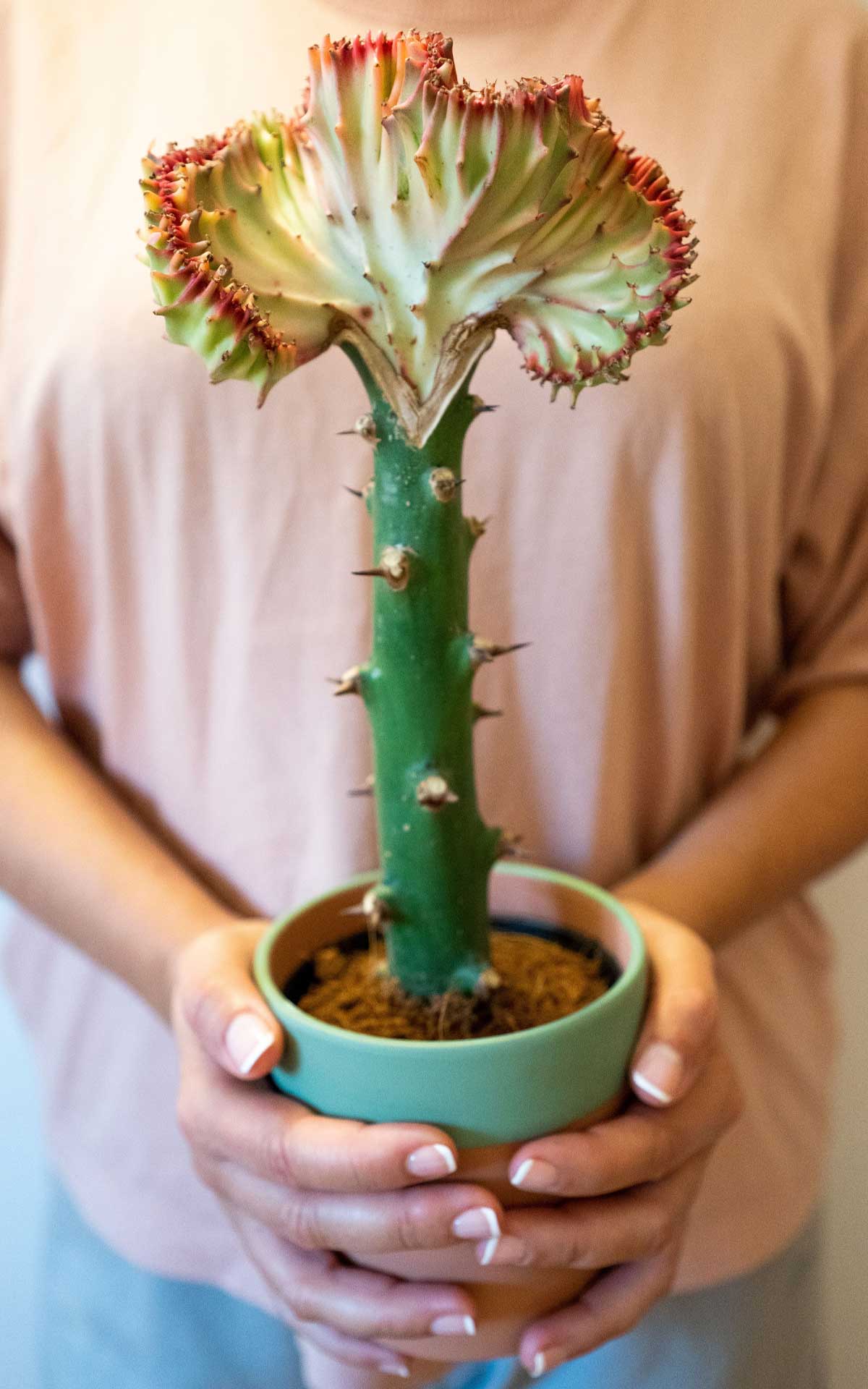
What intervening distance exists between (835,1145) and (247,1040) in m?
0.69

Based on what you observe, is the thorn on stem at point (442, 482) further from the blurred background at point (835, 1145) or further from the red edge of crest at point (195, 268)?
the blurred background at point (835, 1145)

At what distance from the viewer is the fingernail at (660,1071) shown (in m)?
0.39

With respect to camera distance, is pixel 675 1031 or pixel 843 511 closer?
pixel 675 1031

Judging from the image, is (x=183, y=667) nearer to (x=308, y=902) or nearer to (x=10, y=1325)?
(x=308, y=902)

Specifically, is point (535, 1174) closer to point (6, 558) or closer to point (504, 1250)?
point (504, 1250)

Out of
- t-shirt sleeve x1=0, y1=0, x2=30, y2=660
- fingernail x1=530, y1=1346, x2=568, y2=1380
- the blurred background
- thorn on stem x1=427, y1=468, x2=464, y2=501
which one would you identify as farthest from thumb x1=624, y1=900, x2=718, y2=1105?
the blurred background

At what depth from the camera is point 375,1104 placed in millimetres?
365

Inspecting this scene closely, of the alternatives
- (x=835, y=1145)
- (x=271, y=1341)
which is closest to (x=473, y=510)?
(x=271, y=1341)

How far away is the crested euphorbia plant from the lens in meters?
0.28

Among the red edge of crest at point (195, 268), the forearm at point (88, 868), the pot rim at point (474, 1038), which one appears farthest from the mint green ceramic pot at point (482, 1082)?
the red edge of crest at point (195, 268)

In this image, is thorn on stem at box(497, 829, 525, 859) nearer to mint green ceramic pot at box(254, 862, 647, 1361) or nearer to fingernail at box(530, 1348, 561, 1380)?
mint green ceramic pot at box(254, 862, 647, 1361)

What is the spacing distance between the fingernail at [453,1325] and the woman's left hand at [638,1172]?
0.03 metres

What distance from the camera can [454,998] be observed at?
41cm

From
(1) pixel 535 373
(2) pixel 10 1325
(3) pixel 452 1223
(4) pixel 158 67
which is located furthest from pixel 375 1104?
(2) pixel 10 1325
